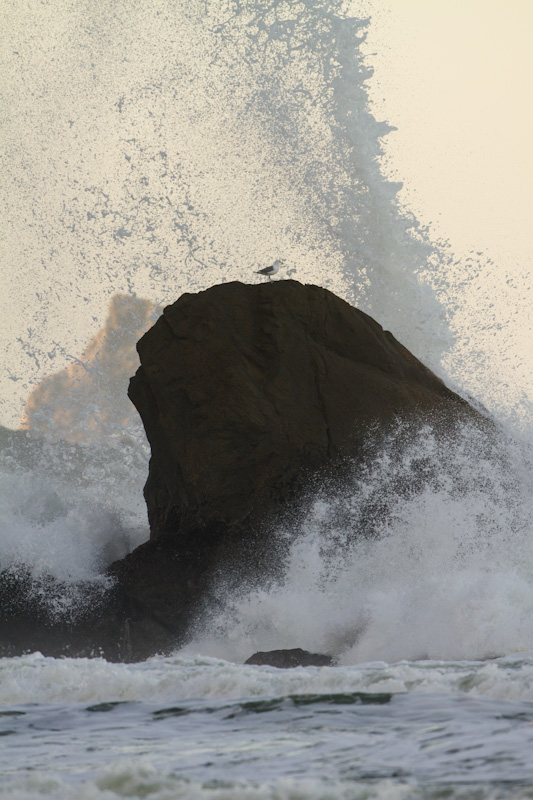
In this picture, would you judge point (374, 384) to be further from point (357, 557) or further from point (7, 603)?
point (7, 603)

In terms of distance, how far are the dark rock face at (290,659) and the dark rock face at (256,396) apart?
1.69 metres

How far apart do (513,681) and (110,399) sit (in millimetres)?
13773

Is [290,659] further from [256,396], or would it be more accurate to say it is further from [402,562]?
[256,396]

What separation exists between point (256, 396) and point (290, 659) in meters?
2.65

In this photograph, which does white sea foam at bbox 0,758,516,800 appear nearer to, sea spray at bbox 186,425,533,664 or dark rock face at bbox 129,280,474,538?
sea spray at bbox 186,425,533,664

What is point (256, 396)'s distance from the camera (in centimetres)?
754

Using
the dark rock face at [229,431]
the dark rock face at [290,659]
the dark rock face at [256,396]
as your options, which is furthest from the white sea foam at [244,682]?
the dark rock face at [256,396]

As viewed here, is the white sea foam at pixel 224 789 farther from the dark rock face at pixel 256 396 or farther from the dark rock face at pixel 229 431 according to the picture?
the dark rock face at pixel 256 396

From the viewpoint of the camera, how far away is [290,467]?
292 inches

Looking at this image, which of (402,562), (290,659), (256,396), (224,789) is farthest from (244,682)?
(256,396)

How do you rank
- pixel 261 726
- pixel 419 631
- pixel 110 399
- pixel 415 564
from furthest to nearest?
pixel 110 399
pixel 415 564
pixel 419 631
pixel 261 726

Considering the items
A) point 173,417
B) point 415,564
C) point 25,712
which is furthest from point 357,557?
point 25,712

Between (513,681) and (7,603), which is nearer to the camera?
(513,681)

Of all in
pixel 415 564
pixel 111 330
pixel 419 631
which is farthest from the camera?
pixel 111 330
